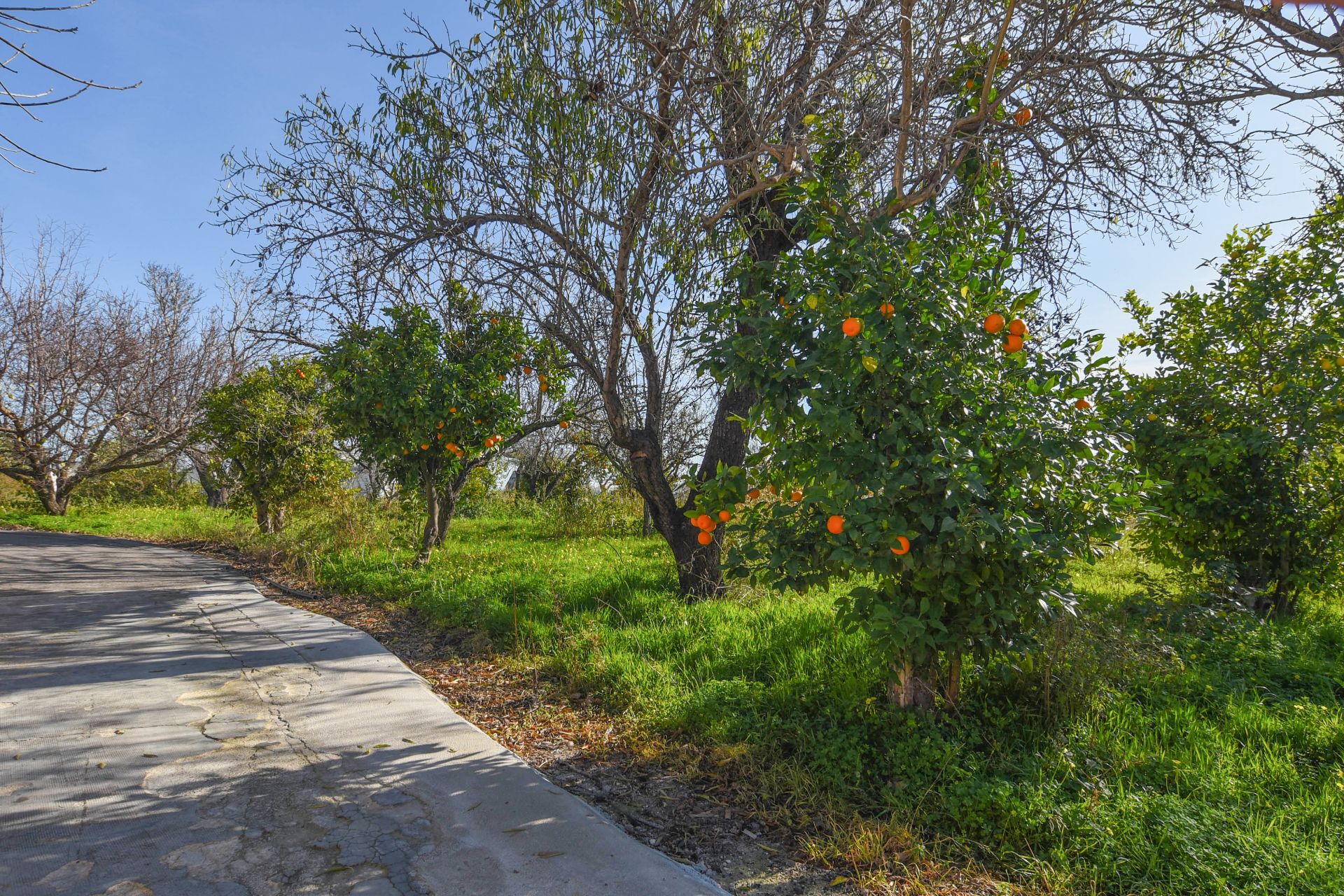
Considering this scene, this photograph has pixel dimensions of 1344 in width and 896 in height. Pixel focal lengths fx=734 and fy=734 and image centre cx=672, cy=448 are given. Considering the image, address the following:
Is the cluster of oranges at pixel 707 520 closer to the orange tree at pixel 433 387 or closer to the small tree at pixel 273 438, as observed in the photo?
the orange tree at pixel 433 387

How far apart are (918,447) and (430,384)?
6.53m

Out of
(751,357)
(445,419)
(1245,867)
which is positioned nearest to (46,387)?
(445,419)

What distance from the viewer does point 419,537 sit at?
10625 millimetres

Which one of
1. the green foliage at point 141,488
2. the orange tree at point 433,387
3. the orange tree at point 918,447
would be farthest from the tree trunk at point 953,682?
the green foliage at point 141,488

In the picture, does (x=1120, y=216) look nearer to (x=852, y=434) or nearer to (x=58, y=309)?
(x=852, y=434)

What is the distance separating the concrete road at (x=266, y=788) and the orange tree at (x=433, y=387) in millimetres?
3255

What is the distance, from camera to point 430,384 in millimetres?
8555

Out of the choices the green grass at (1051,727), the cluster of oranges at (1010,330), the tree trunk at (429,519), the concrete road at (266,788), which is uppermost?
the cluster of oranges at (1010,330)

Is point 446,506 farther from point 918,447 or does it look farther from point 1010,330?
point 1010,330

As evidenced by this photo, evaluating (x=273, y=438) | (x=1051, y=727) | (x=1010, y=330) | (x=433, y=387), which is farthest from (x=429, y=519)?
(x=1010, y=330)

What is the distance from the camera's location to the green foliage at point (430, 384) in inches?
332

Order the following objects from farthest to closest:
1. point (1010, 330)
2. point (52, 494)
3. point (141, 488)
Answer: point (141, 488) → point (52, 494) → point (1010, 330)

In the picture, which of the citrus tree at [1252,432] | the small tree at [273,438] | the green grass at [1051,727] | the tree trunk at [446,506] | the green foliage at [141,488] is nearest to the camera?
the green grass at [1051,727]

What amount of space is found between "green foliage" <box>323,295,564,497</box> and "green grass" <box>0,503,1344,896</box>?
2.99 m
